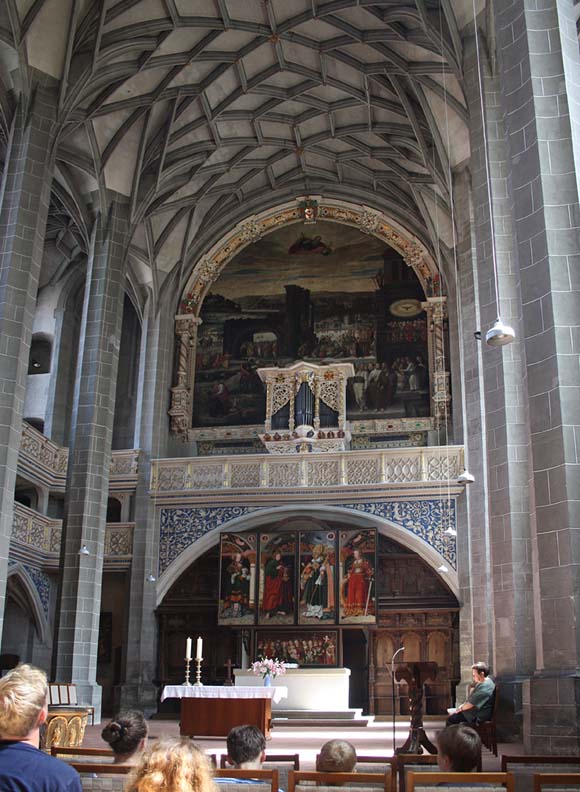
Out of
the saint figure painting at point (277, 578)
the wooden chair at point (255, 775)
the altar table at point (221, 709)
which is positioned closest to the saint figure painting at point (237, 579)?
the saint figure painting at point (277, 578)

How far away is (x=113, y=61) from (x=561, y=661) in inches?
606

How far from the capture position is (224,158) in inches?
924

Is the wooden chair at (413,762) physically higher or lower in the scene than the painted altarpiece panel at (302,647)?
lower

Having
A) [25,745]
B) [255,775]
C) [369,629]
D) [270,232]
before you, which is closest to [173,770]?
[25,745]

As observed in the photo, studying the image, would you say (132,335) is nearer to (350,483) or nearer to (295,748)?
(350,483)

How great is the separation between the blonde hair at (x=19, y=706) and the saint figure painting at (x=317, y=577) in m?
17.8

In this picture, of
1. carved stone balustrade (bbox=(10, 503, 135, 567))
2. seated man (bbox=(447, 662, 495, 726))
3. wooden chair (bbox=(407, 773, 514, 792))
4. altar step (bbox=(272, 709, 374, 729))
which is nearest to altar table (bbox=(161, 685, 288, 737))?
seated man (bbox=(447, 662, 495, 726))

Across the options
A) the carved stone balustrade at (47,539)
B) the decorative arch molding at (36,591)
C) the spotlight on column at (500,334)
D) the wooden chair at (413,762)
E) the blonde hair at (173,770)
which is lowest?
the wooden chair at (413,762)

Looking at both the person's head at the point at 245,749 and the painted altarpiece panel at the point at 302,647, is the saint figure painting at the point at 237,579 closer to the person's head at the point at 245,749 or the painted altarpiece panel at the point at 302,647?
the painted altarpiece panel at the point at 302,647

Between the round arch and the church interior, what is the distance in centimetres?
8

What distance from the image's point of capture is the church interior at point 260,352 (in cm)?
1560

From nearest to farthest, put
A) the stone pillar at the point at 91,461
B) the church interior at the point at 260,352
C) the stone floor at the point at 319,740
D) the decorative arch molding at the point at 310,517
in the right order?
the stone floor at the point at 319,740 → the church interior at the point at 260,352 → the stone pillar at the point at 91,461 → the decorative arch molding at the point at 310,517

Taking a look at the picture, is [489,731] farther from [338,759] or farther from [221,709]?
[338,759]

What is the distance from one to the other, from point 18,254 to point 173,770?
13919 millimetres
